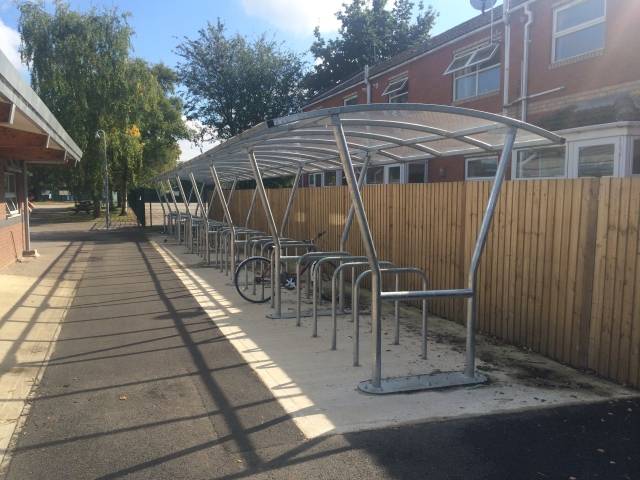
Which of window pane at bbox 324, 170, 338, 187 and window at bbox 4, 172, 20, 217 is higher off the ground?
window pane at bbox 324, 170, 338, 187

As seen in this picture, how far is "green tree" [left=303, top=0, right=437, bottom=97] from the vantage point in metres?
33.8

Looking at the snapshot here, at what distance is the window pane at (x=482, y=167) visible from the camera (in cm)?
1180

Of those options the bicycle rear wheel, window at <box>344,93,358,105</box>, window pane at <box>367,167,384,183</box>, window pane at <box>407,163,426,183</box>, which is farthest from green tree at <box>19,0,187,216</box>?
the bicycle rear wheel

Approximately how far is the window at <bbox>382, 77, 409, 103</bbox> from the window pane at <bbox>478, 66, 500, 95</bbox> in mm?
2990

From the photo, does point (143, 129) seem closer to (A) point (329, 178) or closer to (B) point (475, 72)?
(A) point (329, 178)

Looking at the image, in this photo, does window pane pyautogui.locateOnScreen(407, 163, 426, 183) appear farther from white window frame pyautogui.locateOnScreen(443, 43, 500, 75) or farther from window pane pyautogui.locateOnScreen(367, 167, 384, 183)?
white window frame pyautogui.locateOnScreen(443, 43, 500, 75)

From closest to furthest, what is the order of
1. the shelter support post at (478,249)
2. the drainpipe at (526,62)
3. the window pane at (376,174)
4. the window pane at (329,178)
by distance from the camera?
the shelter support post at (478,249), the drainpipe at (526,62), the window pane at (376,174), the window pane at (329,178)

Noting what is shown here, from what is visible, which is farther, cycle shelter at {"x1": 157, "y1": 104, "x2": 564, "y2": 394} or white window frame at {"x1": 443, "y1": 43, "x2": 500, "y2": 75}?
white window frame at {"x1": 443, "y1": 43, "x2": 500, "y2": 75}

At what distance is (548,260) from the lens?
16.2 ft

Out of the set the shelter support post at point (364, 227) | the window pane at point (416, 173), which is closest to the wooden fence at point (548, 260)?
the shelter support post at point (364, 227)

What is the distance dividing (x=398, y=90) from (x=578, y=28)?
241 inches

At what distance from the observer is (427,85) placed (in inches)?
552

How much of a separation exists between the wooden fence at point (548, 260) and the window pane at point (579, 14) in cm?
513

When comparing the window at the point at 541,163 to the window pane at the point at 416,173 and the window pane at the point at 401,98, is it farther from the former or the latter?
the window pane at the point at 401,98
